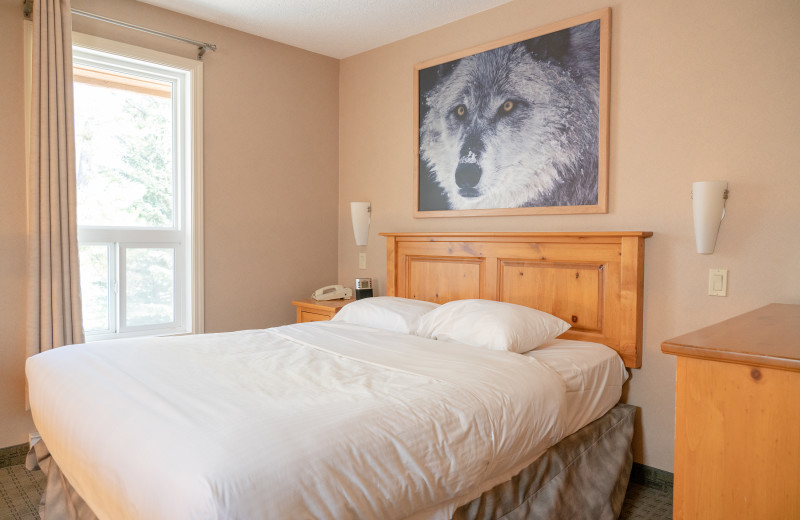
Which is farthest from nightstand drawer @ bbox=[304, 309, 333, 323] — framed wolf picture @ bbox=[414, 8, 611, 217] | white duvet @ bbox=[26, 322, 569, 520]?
white duvet @ bbox=[26, 322, 569, 520]

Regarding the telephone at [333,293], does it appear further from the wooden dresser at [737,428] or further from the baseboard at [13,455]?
the wooden dresser at [737,428]

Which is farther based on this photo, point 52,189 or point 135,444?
point 52,189

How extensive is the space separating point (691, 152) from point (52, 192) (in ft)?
10.3

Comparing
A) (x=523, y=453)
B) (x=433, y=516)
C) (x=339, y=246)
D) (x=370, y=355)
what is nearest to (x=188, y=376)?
(x=370, y=355)

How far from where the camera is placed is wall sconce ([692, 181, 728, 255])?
218cm

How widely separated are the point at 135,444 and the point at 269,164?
268 cm

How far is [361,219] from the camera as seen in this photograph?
376cm

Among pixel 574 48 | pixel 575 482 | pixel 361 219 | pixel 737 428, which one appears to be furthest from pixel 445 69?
pixel 737 428

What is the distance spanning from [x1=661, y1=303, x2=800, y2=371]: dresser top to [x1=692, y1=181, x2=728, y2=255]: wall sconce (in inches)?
30.2

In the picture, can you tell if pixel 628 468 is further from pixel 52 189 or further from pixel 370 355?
pixel 52 189

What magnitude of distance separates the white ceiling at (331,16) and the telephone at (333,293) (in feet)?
5.78

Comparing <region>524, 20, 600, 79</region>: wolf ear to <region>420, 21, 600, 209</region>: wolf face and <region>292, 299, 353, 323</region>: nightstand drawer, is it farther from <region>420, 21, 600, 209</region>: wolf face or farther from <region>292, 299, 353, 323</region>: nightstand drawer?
<region>292, 299, 353, 323</region>: nightstand drawer

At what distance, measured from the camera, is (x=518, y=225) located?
117 inches

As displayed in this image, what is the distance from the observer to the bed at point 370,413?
3.79 feet
